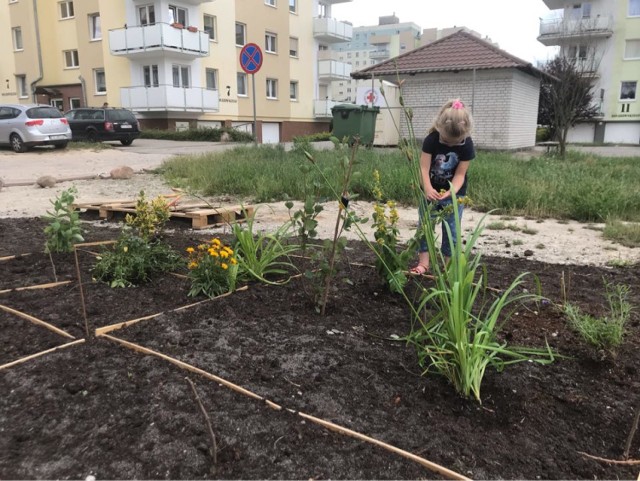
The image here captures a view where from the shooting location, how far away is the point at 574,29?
1319 inches

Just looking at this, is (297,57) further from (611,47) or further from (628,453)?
(628,453)

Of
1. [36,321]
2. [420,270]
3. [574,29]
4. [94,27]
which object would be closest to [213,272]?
[36,321]

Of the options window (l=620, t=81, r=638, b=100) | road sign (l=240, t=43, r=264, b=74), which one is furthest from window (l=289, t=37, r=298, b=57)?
road sign (l=240, t=43, r=264, b=74)

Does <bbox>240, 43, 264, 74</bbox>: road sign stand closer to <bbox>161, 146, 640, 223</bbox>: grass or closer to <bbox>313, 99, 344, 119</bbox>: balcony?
<bbox>161, 146, 640, 223</bbox>: grass

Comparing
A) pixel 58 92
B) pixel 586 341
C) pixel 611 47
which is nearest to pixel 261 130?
pixel 58 92

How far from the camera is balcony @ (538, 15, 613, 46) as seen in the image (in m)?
32.1

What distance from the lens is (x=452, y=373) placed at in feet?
6.79

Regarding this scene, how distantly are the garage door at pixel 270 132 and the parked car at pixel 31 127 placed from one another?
1676cm

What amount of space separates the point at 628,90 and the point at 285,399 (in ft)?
135

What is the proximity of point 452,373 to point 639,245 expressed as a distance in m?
3.55

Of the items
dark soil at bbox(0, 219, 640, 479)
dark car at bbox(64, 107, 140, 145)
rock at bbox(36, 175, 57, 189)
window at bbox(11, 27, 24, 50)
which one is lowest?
dark soil at bbox(0, 219, 640, 479)

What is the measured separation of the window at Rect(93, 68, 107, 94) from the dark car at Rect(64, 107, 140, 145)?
322 inches

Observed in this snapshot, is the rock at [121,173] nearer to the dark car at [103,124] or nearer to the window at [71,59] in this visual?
the dark car at [103,124]

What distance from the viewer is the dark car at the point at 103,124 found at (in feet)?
65.9
